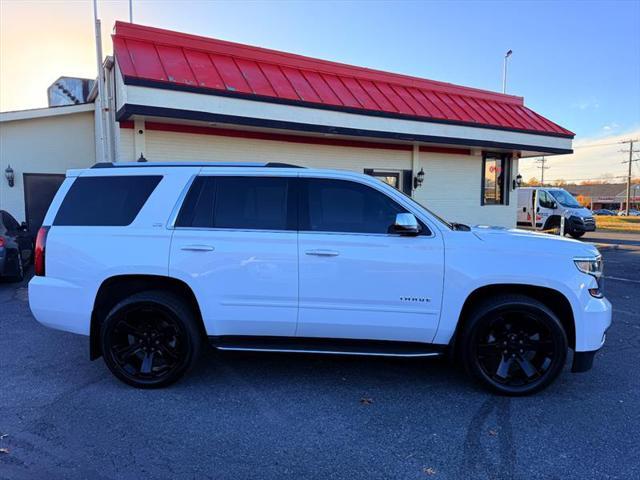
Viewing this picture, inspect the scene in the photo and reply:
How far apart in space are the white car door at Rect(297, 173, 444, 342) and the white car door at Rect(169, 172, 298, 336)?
0.15 m

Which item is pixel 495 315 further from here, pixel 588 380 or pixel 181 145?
pixel 181 145

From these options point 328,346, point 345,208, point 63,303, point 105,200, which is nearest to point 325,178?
point 345,208

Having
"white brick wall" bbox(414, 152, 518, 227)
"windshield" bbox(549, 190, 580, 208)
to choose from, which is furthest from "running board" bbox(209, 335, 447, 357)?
"windshield" bbox(549, 190, 580, 208)

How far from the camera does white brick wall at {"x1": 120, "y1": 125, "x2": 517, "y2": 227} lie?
9.63 m

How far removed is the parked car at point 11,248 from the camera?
326 inches

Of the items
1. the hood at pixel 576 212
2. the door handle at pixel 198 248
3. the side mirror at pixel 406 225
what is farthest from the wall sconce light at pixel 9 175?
the hood at pixel 576 212

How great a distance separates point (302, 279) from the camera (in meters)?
3.92

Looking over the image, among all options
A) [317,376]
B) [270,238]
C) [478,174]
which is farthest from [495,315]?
[478,174]

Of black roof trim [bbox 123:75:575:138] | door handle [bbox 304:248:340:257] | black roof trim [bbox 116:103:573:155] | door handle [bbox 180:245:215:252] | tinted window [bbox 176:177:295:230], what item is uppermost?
black roof trim [bbox 123:75:575:138]

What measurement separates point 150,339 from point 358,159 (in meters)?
8.80

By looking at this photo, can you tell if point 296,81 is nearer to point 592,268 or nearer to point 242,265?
point 242,265

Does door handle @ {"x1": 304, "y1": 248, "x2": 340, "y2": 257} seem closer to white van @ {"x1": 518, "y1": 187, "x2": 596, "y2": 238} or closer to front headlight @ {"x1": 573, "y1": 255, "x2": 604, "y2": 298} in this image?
front headlight @ {"x1": 573, "y1": 255, "x2": 604, "y2": 298}

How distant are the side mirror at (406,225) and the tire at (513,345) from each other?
913mm

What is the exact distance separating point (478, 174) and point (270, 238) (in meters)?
11.3
